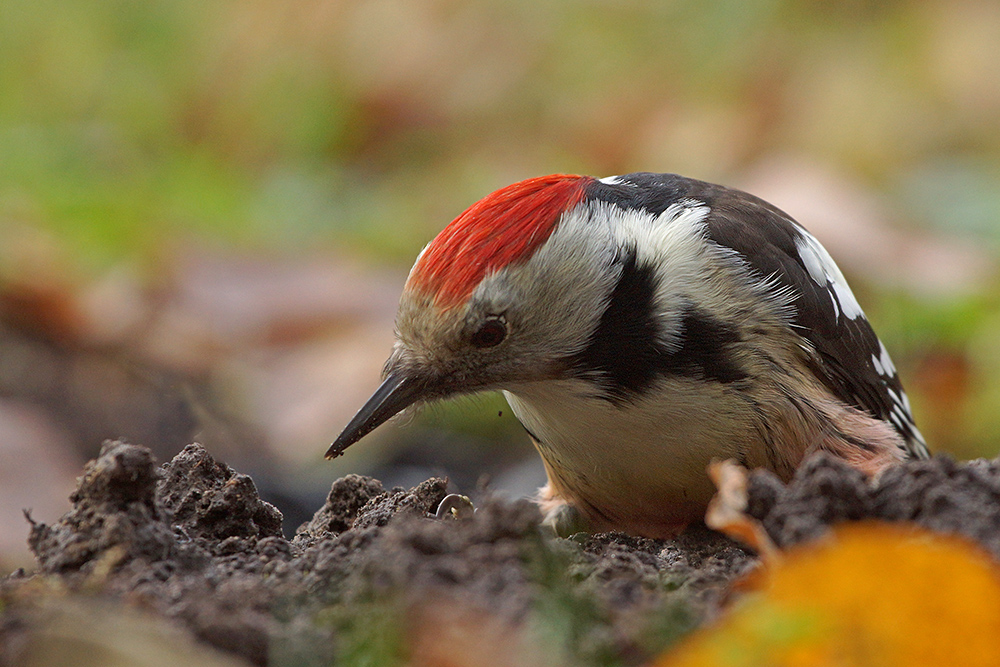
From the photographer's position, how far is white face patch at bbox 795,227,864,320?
2.80 meters

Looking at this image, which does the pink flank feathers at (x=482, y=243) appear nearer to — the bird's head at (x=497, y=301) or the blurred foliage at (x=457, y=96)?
the bird's head at (x=497, y=301)

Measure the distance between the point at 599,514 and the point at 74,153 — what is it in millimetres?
5971

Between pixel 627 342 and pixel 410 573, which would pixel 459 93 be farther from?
pixel 410 573

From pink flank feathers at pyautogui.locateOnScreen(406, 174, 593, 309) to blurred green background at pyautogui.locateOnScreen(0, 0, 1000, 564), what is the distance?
2.13 meters

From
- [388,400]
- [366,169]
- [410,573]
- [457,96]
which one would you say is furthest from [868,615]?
[457,96]

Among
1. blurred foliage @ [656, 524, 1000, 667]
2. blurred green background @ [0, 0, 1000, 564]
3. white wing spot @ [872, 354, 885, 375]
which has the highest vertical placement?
blurred green background @ [0, 0, 1000, 564]

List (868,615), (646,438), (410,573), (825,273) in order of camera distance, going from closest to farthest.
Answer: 1. (868,615)
2. (410,573)
3. (646,438)
4. (825,273)

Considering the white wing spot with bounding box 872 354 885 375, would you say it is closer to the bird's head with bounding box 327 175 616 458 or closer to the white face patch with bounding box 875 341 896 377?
the white face patch with bounding box 875 341 896 377

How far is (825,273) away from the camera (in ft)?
9.56

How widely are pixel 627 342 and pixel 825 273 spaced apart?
79cm

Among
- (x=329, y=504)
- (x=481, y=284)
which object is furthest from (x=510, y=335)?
(x=329, y=504)

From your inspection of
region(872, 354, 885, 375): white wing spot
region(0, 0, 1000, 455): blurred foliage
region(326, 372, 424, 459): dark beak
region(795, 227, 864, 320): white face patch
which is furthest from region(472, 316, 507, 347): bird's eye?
region(0, 0, 1000, 455): blurred foliage

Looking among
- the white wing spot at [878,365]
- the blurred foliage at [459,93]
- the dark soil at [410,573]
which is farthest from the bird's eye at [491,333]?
the blurred foliage at [459,93]

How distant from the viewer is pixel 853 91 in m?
7.98
